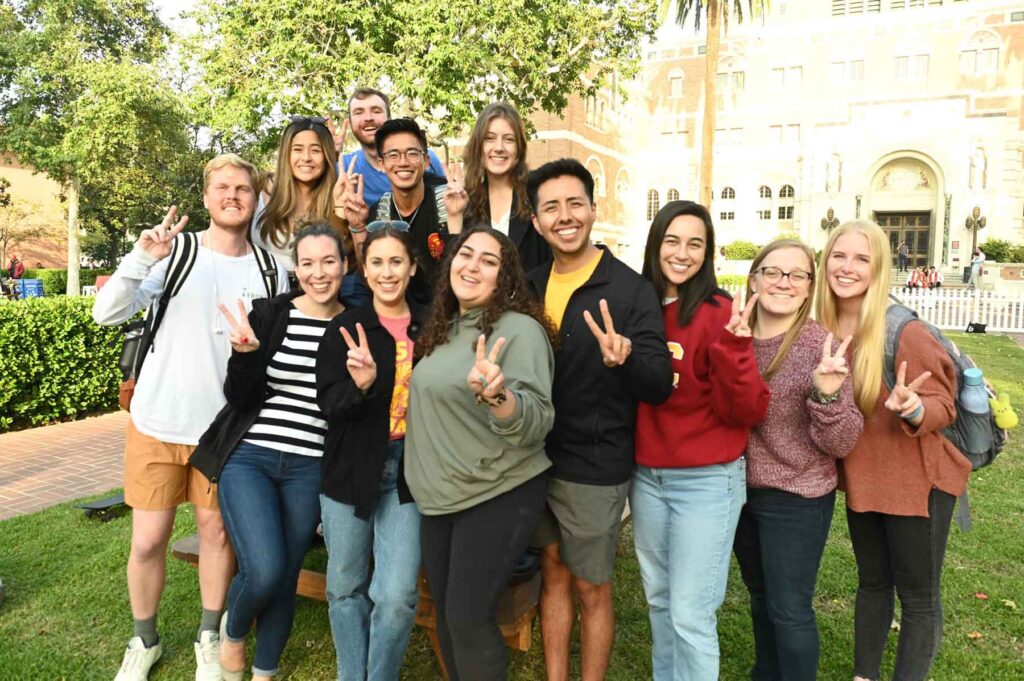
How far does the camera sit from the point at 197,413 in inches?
123

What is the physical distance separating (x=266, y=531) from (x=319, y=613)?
4.55 feet

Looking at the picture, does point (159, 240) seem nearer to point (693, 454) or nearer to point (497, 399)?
point (497, 399)

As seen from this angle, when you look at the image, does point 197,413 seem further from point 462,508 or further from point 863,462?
point 863,462

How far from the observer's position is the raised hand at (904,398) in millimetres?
2572

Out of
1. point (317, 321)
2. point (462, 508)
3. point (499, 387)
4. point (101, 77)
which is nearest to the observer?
point (499, 387)

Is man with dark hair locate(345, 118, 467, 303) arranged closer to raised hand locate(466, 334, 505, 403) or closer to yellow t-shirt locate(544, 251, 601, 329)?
yellow t-shirt locate(544, 251, 601, 329)

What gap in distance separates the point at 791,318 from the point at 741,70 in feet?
168

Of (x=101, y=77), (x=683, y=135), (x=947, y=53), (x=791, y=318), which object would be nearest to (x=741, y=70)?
(x=683, y=135)

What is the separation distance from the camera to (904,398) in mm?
2590

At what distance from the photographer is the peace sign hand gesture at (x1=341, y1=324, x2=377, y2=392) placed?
2633 millimetres

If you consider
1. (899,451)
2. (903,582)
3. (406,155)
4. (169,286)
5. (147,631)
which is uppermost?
(406,155)

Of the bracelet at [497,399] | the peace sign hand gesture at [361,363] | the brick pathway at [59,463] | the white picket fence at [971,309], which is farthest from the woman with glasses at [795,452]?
the white picket fence at [971,309]

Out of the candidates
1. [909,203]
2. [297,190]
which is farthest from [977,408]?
[909,203]

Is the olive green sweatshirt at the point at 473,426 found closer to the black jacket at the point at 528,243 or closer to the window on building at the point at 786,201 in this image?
the black jacket at the point at 528,243
